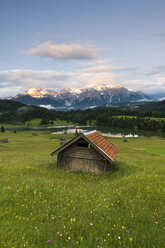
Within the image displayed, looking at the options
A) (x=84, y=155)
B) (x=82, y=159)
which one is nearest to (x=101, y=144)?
(x=84, y=155)

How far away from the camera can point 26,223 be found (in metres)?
7.62

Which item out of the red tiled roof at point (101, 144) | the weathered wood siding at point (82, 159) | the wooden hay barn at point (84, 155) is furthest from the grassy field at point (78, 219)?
the red tiled roof at point (101, 144)

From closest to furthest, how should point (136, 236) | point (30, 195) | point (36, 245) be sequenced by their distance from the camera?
point (36, 245) → point (136, 236) → point (30, 195)

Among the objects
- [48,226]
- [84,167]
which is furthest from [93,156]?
[48,226]

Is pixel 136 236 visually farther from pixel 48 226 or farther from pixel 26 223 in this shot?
pixel 26 223

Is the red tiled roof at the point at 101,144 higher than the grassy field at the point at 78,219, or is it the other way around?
the red tiled roof at the point at 101,144

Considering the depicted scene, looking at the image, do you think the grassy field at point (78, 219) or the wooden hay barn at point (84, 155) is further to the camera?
the wooden hay barn at point (84, 155)

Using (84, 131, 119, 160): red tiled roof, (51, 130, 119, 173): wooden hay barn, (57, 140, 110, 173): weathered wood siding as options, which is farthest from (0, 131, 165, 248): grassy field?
(84, 131, 119, 160): red tiled roof

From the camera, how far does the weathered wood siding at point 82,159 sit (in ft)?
70.5

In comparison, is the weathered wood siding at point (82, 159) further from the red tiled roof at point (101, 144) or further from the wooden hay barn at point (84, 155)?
the red tiled roof at point (101, 144)

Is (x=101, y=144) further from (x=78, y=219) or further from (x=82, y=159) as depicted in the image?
(x=78, y=219)

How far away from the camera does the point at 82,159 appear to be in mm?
22172

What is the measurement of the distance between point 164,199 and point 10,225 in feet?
32.5

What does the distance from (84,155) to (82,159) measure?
66 cm
